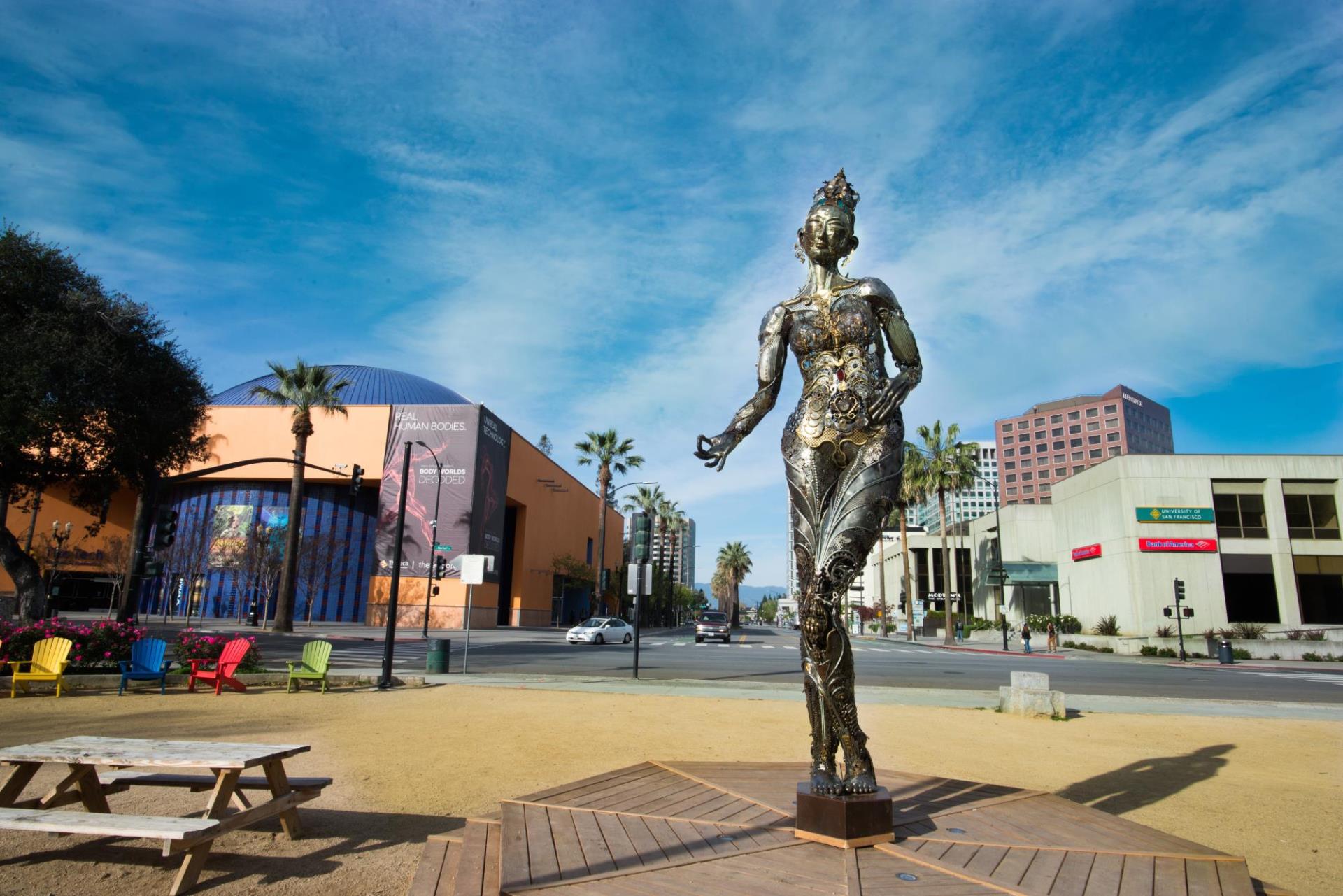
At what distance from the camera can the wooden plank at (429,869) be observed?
3066 mm

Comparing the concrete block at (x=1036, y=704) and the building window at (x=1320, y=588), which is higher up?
the building window at (x=1320, y=588)

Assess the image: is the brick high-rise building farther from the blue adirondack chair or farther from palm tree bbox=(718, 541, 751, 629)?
the blue adirondack chair

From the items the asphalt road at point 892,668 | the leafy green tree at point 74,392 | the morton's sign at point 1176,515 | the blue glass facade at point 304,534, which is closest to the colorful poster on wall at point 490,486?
the blue glass facade at point 304,534

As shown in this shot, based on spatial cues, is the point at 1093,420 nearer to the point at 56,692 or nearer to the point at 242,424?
the point at 242,424

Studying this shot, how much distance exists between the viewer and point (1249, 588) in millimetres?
38750

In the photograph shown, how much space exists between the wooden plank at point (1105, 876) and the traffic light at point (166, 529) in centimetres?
1669

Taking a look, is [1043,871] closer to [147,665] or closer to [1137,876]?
[1137,876]

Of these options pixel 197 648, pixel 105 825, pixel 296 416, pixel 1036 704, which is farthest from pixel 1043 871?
pixel 296 416

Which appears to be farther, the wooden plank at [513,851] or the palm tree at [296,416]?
the palm tree at [296,416]

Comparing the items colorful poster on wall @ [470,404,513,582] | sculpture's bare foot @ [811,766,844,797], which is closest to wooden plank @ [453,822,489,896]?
sculpture's bare foot @ [811,766,844,797]

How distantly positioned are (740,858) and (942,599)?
65535 mm

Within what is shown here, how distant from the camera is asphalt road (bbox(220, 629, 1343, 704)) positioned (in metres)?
17.1

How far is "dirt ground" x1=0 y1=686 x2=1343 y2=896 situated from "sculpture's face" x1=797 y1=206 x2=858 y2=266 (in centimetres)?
393

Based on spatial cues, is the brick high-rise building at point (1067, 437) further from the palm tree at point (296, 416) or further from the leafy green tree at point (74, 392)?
the leafy green tree at point (74, 392)
